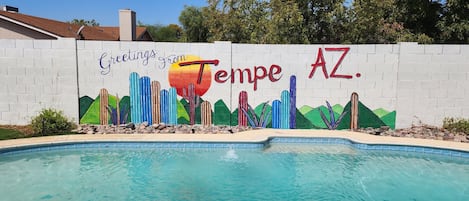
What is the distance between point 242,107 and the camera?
10.9 m

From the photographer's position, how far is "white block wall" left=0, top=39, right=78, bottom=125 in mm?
10414

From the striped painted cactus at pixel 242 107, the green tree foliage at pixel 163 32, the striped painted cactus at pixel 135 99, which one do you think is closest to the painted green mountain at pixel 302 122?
the striped painted cactus at pixel 242 107

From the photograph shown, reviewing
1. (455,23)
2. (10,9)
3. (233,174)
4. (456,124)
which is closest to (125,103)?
(233,174)

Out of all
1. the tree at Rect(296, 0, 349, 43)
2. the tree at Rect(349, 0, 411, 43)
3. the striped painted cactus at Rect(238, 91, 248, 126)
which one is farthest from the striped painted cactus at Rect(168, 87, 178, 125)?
the tree at Rect(349, 0, 411, 43)

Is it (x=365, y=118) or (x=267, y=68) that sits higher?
(x=267, y=68)

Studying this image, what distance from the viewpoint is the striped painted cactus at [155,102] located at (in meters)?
10.8

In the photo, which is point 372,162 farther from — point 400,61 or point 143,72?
point 143,72

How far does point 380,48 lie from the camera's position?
10469mm

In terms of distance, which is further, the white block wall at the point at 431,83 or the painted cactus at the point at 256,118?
the painted cactus at the point at 256,118

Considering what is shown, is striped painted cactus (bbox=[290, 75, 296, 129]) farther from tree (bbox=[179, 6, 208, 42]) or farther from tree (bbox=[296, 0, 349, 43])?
tree (bbox=[179, 6, 208, 42])

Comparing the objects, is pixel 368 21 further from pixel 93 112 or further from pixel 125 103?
pixel 93 112

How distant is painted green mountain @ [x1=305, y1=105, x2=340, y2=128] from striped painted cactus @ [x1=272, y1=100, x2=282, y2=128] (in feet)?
2.71

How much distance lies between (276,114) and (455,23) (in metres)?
7.73

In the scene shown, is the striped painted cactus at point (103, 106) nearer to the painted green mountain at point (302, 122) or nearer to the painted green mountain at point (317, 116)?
the painted green mountain at point (302, 122)
